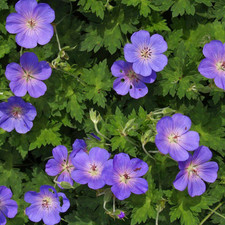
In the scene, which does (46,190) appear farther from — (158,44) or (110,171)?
(158,44)

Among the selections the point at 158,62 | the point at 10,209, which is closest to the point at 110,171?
the point at 158,62

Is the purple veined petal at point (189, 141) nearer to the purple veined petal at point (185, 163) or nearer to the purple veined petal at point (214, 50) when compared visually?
the purple veined petal at point (185, 163)

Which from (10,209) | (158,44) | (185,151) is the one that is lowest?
(10,209)

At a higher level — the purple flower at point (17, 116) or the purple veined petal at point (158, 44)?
the purple veined petal at point (158, 44)

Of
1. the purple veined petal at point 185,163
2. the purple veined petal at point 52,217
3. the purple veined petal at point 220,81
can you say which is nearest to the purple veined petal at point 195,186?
the purple veined petal at point 185,163

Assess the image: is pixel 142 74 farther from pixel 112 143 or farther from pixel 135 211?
pixel 135 211

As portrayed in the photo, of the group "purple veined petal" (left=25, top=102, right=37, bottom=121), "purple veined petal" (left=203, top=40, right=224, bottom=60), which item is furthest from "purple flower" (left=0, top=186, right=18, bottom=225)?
"purple veined petal" (left=203, top=40, right=224, bottom=60)
